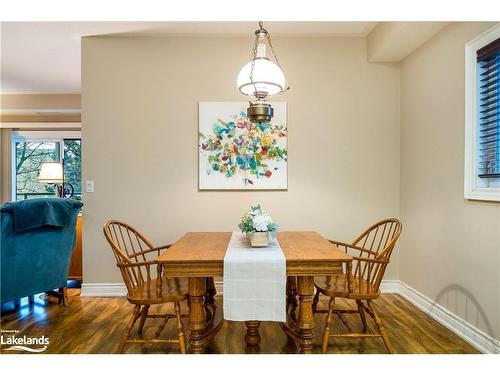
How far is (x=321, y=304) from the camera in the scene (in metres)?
3.16

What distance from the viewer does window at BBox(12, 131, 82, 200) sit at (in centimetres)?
681

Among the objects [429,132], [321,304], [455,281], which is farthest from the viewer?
[321,304]

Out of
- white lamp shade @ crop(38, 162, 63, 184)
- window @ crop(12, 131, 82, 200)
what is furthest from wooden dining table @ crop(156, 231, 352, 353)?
window @ crop(12, 131, 82, 200)

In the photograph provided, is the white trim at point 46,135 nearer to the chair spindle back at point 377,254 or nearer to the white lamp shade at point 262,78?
the white lamp shade at point 262,78

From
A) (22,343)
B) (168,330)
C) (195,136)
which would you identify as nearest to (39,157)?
(195,136)

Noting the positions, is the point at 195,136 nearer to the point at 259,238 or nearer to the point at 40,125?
the point at 259,238

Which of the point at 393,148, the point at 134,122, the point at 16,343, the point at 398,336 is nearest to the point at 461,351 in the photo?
the point at 398,336

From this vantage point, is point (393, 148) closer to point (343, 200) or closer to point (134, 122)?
point (343, 200)

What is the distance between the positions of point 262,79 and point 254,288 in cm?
117

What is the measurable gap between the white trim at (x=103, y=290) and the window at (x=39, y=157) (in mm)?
3861

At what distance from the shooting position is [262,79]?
1964 millimetres

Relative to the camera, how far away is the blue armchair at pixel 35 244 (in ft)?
9.05

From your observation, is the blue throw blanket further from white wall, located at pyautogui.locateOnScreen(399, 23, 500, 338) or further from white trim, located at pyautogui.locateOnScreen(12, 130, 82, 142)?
white trim, located at pyautogui.locateOnScreen(12, 130, 82, 142)

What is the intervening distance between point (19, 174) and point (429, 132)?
A: 7.34m
